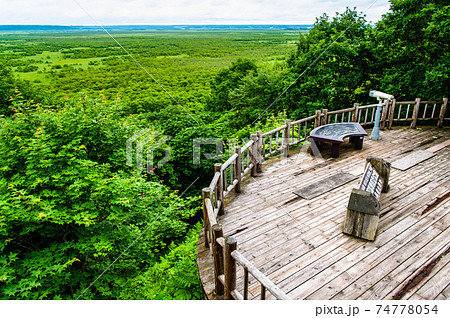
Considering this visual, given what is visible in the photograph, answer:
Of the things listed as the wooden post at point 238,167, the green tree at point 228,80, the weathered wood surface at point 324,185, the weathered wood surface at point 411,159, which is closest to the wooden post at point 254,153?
the wooden post at point 238,167

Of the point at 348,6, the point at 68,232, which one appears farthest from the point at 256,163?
the point at 348,6

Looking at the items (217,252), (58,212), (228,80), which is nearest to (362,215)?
(217,252)

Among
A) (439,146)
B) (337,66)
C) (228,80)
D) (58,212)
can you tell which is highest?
(337,66)

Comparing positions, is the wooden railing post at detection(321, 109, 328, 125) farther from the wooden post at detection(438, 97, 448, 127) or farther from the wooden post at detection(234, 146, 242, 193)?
the wooden post at detection(438, 97, 448, 127)

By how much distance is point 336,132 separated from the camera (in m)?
8.05

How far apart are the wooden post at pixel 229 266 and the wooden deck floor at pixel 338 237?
0.52 metres

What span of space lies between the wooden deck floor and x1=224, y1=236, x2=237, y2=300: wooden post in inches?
20.5

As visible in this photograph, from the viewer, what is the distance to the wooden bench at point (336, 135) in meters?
7.67

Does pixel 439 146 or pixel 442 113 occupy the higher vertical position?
pixel 442 113

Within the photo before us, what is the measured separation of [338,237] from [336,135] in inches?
160

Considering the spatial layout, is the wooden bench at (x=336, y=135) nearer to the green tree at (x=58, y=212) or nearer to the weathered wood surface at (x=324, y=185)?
the weathered wood surface at (x=324, y=185)

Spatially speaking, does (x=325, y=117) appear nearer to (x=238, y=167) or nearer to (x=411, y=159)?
(x=411, y=159)

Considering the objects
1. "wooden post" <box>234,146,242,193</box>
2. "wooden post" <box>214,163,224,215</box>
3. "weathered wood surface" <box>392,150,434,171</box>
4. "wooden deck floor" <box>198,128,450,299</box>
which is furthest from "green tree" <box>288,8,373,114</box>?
"wooden post" <box>214,163,224,215</box>
